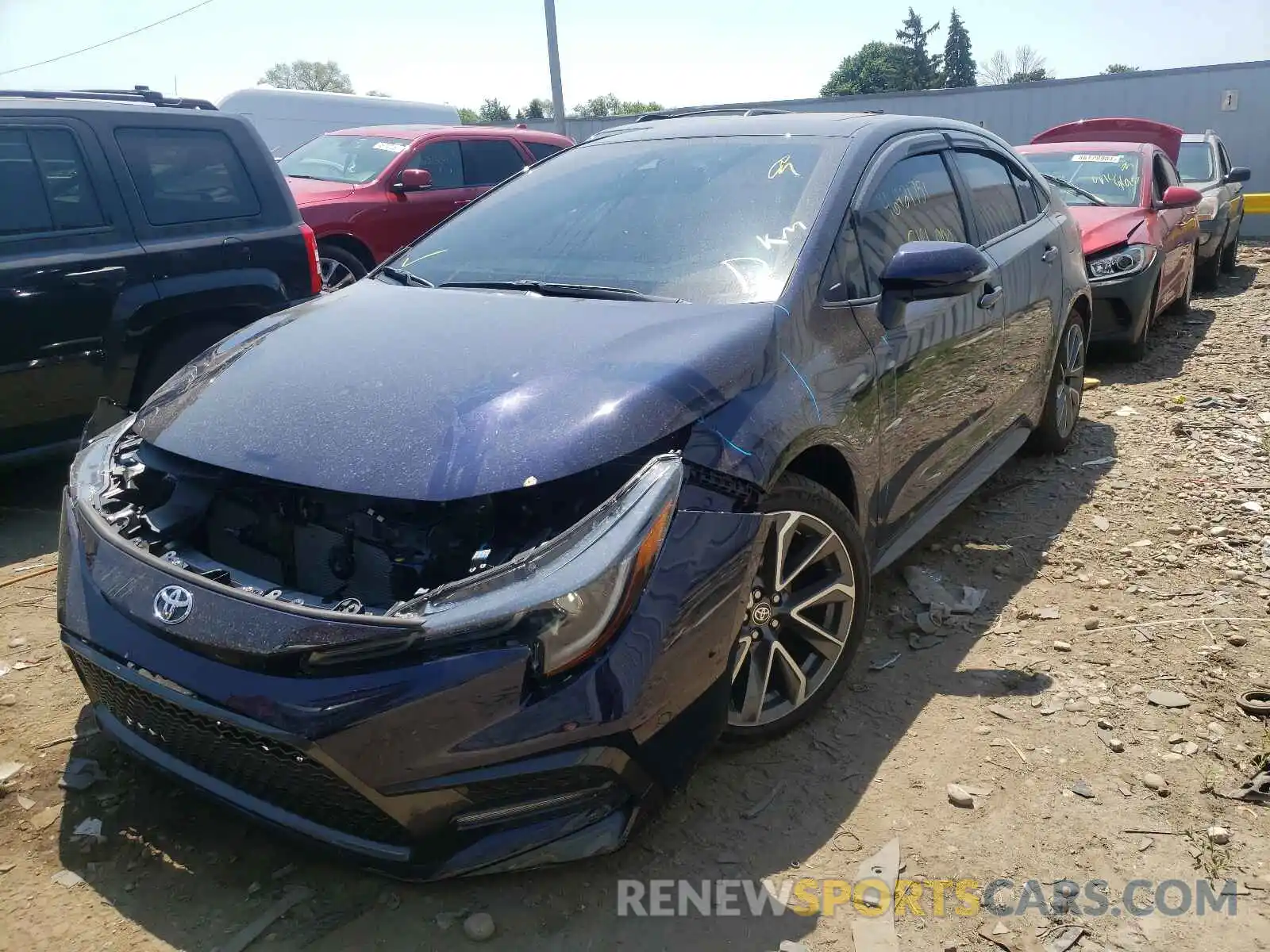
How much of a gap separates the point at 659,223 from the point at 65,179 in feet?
9.85

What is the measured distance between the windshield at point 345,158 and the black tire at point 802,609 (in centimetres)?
696

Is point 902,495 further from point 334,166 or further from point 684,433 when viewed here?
point 334,166

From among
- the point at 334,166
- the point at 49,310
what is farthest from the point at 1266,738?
the point at 334,166

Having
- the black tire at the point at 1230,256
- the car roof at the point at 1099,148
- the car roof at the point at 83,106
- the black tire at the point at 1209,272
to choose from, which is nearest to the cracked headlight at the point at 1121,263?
the car roof at the point at 1099,148

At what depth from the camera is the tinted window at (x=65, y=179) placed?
14.4 feet

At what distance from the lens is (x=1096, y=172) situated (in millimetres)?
8062

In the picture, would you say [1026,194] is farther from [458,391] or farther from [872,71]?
[872,71]

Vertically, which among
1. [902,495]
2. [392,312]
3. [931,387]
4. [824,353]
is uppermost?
[392,312]

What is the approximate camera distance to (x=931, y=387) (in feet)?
10.9

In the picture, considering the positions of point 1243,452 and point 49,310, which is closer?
point 49,310

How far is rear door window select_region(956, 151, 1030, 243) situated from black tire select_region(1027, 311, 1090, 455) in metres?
0.73

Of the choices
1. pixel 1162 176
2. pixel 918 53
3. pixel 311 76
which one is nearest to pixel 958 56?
pixel 918 53

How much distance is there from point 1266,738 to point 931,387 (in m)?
1.39

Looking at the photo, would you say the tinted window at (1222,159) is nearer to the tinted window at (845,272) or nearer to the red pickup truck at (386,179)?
the red pickup truck at (386,179)
